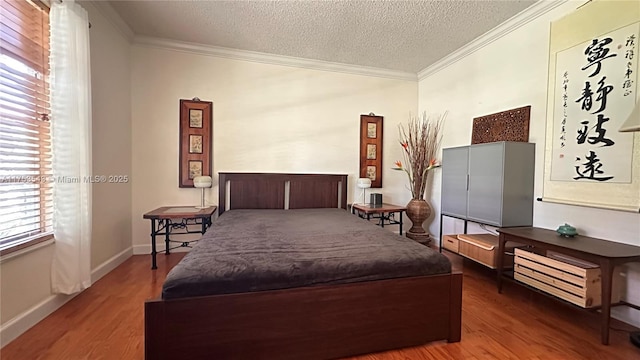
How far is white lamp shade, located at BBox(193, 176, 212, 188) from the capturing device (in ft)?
10.1

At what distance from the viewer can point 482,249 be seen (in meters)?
2.46

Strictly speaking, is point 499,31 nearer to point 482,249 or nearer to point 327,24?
point 327,24

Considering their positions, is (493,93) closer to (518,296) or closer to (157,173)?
(518,296)

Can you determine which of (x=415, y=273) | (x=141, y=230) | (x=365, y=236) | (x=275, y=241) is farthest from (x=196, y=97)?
(x=415, y=273)

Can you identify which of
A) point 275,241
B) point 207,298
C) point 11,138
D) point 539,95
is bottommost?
point 207,298

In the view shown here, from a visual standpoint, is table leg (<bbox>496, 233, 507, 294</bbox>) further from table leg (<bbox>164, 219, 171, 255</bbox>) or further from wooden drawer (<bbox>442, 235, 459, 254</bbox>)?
table leg (<bbox>164, 219, 171, 255</bbox>)

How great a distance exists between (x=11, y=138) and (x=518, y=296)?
3.89 metres

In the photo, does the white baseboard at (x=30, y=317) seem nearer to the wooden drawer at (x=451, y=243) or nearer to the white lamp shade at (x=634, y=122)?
the wooden drawer at (x=451, y=243)

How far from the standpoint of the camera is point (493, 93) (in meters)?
2.93

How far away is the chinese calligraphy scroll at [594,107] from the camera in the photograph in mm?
1832

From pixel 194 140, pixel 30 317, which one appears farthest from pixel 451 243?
pixel 30 317

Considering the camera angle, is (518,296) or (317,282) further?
(518,296)

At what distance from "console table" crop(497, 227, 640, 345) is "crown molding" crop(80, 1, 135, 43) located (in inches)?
165

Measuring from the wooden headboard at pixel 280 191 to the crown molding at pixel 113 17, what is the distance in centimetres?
187
